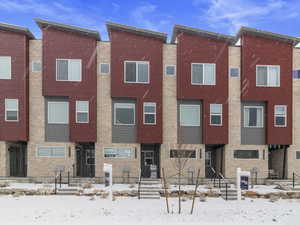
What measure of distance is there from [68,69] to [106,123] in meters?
4.90

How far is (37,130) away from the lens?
21.8 metres

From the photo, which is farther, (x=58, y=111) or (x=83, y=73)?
(x=58, y=111)

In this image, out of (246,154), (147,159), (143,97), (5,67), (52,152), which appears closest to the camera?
(5,67)

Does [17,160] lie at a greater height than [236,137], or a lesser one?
lesser

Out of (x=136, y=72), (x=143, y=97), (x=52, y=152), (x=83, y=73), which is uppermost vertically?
(x=136, y=72)

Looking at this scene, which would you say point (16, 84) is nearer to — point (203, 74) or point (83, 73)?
point (83, 73)

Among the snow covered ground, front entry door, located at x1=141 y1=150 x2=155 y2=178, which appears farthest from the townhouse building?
the snow covered ground

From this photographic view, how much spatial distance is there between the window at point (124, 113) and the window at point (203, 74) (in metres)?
5.16

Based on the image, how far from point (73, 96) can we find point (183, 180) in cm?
1021

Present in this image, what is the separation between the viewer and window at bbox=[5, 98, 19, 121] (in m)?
21.4

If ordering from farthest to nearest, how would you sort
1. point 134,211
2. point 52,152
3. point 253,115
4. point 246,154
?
1. point 253,115
2. point 246,154
3. point 52,152
4. point 134,211

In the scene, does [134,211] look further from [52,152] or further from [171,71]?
[171,71]

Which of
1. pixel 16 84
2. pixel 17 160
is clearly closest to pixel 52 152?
pixel 17 160

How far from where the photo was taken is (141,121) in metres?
21.7
